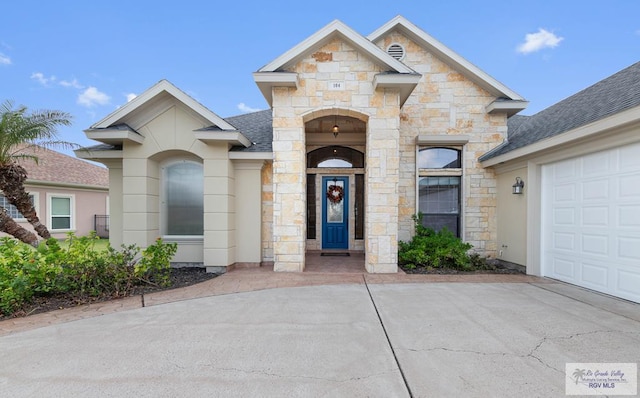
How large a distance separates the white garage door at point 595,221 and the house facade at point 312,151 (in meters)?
1.88

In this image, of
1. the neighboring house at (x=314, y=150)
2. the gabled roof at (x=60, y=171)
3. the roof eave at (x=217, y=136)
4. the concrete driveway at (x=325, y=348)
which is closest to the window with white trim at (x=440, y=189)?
the neighboring house at (x=314, y=150)

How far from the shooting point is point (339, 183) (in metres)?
9.35

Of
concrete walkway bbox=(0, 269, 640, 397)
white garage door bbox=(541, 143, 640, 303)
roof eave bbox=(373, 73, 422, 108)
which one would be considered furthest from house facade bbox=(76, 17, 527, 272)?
concrete walkway bbox=(0, 269, 640, 397)

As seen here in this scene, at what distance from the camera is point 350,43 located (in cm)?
638

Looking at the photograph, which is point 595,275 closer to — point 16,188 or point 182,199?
point 182,199

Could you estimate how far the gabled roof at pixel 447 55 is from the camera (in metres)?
7.75

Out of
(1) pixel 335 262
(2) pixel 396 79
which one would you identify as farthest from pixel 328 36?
(1) pixel 335 262

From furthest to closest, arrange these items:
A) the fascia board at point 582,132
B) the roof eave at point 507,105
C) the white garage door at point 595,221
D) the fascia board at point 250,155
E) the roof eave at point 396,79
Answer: the roof eave at point 507,105 < the fascia board at point 250,155 < the roof eave at point 396,79 < the white garage door at point 595,221 < the fascia board at point 582,132

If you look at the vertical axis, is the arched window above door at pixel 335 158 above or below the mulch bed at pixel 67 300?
above

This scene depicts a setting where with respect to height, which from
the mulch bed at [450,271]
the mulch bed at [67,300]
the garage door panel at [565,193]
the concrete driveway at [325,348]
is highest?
the garage door panel at [565,193]

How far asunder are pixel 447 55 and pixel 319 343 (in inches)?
316

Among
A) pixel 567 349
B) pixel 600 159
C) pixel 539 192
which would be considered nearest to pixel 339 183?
pixel 539 192

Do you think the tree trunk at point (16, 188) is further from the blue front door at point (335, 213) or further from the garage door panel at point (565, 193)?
the garage door panel at point (565, 193)

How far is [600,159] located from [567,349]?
385 centimetres
